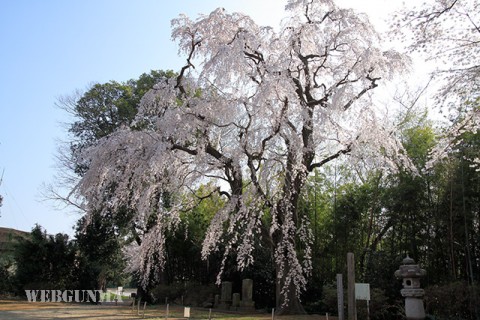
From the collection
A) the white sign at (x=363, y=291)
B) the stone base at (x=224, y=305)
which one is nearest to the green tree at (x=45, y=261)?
the stone base at (x=224, y=305)

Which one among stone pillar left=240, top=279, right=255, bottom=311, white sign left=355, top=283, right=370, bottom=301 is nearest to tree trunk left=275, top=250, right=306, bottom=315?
stone pillar left=240, top=279, right=255, bottom=311

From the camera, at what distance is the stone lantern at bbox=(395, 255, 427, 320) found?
643 cm

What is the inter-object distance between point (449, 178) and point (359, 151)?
7.50 feet

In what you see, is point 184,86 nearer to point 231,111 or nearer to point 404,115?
point 231,111

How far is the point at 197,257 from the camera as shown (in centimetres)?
1781

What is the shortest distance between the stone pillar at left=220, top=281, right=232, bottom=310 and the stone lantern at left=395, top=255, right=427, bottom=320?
8524 millimetres

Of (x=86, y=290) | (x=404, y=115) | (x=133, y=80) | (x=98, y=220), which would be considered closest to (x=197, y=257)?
(x=98, y=220)

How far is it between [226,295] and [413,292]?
8852 mm

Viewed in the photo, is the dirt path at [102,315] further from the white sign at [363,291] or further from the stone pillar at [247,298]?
the white sign at [363,291]

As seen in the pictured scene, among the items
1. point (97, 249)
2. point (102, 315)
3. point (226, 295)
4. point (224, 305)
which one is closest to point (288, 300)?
point (224, 305)

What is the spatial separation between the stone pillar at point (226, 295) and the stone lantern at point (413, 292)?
8.52 metres

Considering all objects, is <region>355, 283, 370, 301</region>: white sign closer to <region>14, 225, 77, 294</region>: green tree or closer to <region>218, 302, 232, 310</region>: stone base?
<region>218, 302, 232, 310</region>: stone base

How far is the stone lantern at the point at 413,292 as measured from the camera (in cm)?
643

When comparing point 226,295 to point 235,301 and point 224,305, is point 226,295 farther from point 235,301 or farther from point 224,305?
point 235,301
